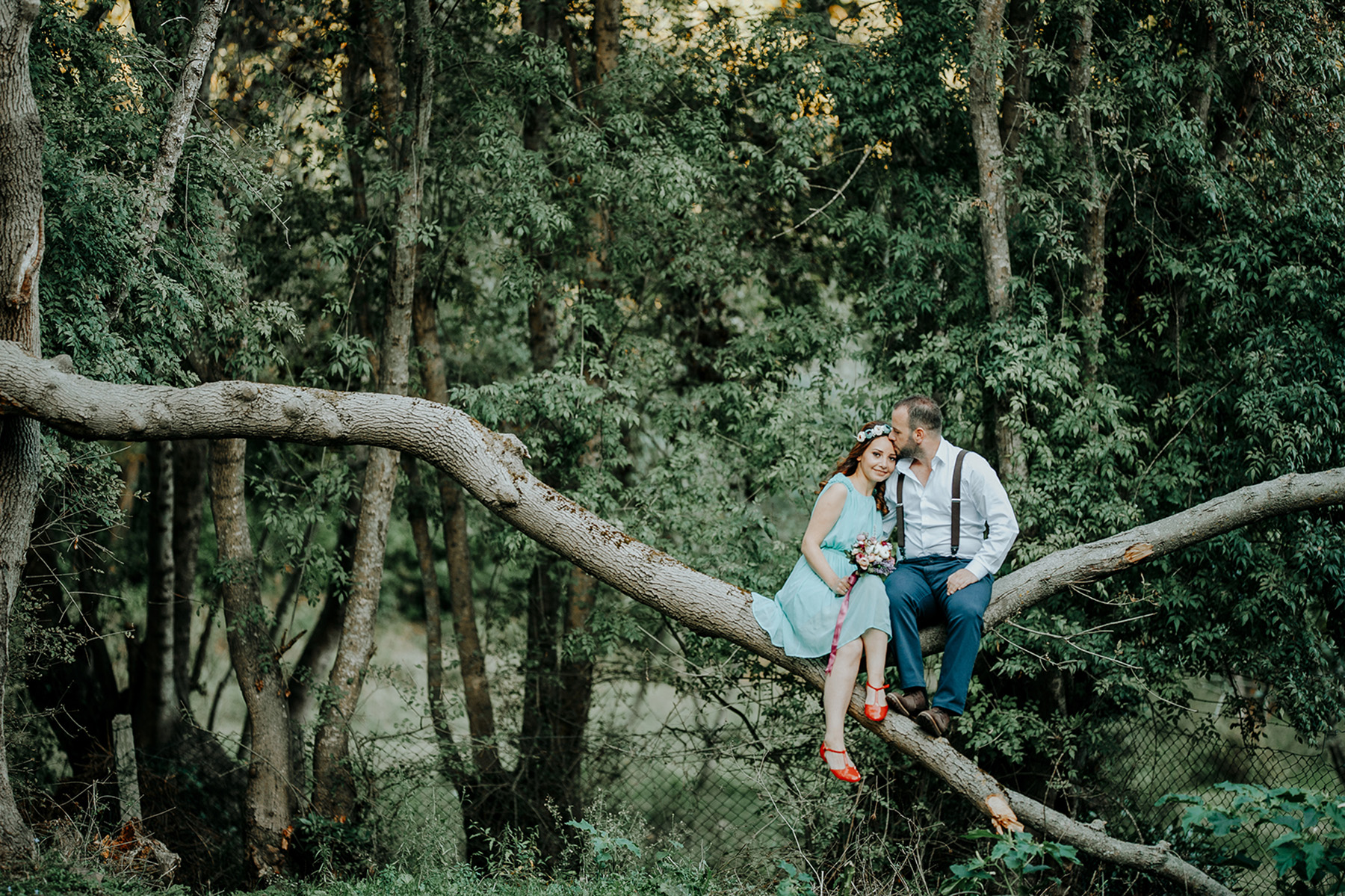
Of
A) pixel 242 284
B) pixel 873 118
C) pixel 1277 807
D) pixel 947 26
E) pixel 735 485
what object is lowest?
pixel 1277 807

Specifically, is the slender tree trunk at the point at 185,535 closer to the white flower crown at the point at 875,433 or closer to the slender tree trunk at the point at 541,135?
the slender tree trunk at the point at 541,135

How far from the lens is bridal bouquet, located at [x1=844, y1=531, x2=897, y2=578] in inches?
174

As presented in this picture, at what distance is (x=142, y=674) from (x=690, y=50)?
347 inches

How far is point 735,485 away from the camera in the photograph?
7902 mm

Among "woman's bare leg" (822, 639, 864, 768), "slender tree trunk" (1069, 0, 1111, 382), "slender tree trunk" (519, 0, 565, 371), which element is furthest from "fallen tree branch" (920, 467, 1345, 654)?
"slender tree trunk" (519, 0, 565, 371)

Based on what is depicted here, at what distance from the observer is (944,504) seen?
4840 millimetres

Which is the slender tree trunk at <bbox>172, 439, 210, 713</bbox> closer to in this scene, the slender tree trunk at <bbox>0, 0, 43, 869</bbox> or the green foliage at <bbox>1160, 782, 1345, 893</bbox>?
the slender tree trunk at <bbox>0, 0, 43, 869</bbox>

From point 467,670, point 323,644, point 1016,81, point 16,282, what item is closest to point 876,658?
point 16,282

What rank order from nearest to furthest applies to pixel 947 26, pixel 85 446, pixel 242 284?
1. pixel 85 446
2. pixel 242 284
3. pixel 947 26

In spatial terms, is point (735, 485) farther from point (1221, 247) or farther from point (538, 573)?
point (1221, 247)

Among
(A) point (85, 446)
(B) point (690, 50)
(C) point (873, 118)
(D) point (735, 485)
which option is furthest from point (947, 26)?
(A) point (85, 446)

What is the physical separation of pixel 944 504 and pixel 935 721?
1111mm

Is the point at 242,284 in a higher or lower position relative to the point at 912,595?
higher

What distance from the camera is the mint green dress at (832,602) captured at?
14.7 feet
